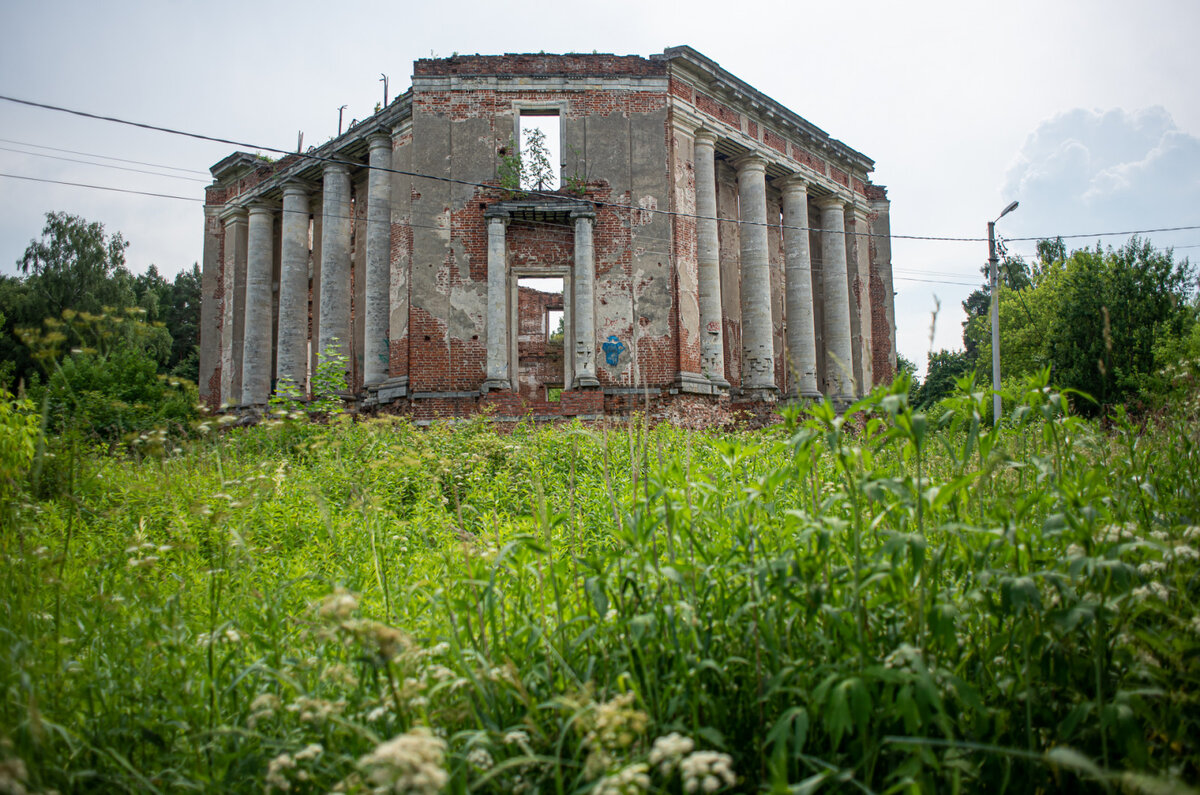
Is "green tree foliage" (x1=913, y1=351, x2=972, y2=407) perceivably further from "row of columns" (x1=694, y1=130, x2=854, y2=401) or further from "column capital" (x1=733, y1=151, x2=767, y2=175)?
"column capital" (x1=733, y1=151, x2=767, y2=175)

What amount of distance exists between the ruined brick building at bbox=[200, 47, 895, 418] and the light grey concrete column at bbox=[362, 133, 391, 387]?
0.03 m

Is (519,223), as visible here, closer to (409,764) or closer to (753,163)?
(753,163)

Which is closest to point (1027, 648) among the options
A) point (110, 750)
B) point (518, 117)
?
point (110, 750)

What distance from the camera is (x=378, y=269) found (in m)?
15.8

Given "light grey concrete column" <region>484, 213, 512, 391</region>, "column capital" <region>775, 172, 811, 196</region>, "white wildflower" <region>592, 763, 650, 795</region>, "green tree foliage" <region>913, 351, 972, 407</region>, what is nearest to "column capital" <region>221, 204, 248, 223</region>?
"light grey concrete column" <region>484, 213, 512, 391</region>

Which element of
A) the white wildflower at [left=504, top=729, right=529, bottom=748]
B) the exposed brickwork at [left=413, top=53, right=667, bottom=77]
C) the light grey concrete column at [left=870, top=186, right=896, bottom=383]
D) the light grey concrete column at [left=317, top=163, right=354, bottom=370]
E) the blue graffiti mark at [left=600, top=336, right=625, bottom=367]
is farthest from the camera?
the light grey concrete column at [left=870, top=186, right=896, bottom=383]

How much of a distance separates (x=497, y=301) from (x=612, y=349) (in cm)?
267

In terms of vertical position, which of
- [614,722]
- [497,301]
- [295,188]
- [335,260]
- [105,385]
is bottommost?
[614,722]

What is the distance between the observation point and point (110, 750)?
6.27ft

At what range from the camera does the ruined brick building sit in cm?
1427

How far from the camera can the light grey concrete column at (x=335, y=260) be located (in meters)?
16.8

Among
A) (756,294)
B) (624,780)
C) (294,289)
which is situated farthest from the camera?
(294,289)

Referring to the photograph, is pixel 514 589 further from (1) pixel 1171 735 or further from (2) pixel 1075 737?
(1) pixel 1171 735

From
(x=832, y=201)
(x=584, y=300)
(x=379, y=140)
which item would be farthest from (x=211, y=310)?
(x=832, y=201)
